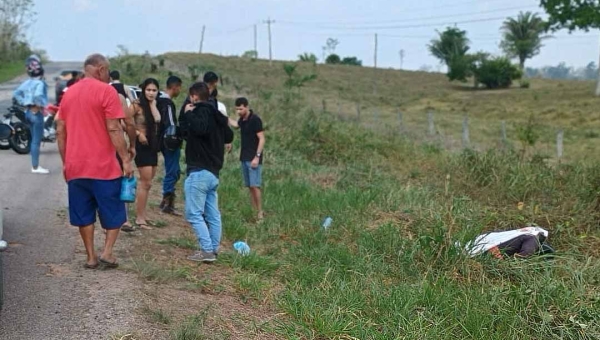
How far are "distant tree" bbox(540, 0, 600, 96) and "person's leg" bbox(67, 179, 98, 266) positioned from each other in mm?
39954

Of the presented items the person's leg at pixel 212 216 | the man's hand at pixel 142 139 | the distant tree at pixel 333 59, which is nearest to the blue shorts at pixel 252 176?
the man's hand at pixel 142 139

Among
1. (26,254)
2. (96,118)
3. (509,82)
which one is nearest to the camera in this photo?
(96,118)

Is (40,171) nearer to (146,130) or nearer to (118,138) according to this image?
(146,130)

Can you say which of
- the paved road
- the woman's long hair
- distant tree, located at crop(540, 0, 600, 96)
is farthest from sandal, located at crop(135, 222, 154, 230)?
distant tree, located at crop(540, 0, 600, 96)

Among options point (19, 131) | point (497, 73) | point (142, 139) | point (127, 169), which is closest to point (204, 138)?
point (127, 169)

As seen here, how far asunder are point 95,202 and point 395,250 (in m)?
2.90

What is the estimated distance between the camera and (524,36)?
64812mm

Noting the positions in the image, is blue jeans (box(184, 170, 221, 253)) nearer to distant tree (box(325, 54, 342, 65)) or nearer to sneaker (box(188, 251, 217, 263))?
sneaker (box(188, 251, 217, 263))

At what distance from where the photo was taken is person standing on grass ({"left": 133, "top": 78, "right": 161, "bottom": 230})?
21.4 feet

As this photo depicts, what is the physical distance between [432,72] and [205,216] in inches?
2654

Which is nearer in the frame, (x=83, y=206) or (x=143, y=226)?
(x=83, y=206)

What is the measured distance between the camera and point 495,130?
26812 millimetres

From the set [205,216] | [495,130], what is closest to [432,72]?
[495,130]

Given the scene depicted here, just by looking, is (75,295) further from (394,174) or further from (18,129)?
(394,174)
